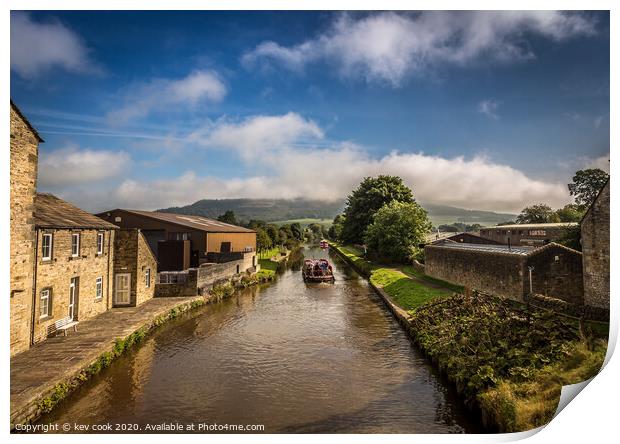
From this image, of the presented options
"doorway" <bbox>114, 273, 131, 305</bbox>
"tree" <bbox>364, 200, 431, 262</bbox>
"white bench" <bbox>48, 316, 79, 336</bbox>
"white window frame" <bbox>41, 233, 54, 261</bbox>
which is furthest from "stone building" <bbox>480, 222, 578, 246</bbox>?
"white window frame" <bbox>41, 233, 54, 261</bbox>

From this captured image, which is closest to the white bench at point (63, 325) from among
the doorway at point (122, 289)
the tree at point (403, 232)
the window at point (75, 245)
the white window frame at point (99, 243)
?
the window at point (75, 245)

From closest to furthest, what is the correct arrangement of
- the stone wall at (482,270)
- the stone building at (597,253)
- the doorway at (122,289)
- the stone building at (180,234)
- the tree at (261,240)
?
the stone building at (597,253), the stone wall at (482,270), the doorway at (122,289), the stone building at (180,234), the tree at (261,240)

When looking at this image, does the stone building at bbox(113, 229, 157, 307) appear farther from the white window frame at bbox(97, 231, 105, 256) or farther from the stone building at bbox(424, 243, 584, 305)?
the stone building at bbox(424, 243, 584, 305)

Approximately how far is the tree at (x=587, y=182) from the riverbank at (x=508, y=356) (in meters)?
2.97

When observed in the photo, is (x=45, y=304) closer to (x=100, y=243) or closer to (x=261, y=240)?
(x=100, y=243)

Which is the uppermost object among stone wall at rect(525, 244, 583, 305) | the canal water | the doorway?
stone wall at rect(525, 244, 583, 305)

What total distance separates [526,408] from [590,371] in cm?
137

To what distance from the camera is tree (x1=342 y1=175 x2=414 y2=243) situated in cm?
3862

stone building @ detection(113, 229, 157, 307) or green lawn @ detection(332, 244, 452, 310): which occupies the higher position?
stone building @ detection(113, 229, 157, 307)

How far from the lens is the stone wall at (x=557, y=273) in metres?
10.7

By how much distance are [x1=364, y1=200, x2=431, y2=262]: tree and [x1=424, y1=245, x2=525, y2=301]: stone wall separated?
5.61 meters

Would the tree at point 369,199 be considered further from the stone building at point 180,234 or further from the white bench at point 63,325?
the white bench at point 63,325

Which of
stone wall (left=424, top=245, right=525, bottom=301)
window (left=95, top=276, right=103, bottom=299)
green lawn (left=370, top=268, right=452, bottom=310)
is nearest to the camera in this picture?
stone wall (left=424, top=245, right=525, bottom=301)

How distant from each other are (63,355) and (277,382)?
471cm
